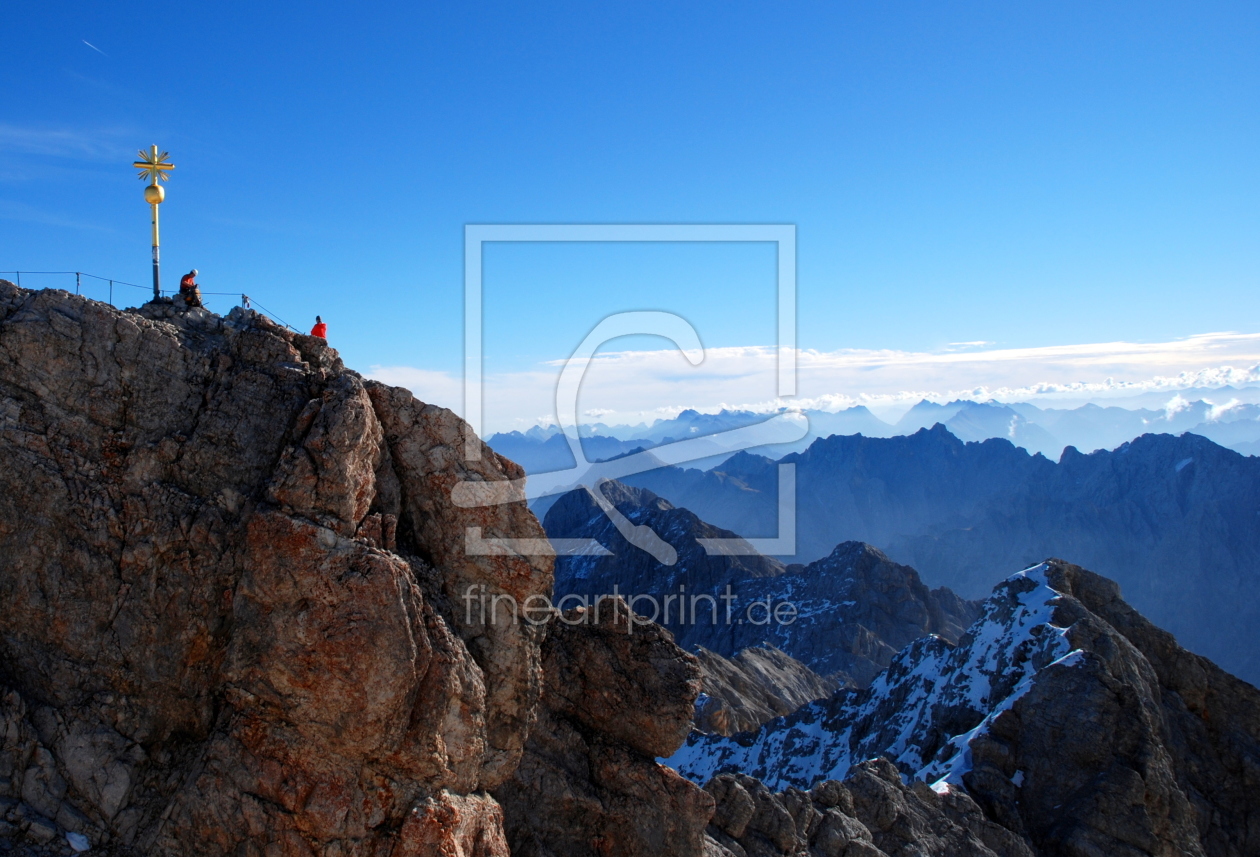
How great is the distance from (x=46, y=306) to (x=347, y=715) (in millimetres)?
11625

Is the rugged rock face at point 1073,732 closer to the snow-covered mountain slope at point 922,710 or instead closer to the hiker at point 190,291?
the snow-covered mountain slope at point 922,710

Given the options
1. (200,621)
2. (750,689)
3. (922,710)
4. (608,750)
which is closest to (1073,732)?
(922,710)

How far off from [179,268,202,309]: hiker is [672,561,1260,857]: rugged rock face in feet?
186

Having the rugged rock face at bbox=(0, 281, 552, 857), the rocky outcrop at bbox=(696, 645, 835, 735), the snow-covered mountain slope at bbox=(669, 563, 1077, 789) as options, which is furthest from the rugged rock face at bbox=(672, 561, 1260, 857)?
the rugged rock face at bbox=(0, 281, 552, 857)

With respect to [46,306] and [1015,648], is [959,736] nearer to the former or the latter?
[1015,648]

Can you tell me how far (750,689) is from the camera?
122 m

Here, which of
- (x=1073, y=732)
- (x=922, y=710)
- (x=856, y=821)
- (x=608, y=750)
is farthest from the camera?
(x=922, y=710)

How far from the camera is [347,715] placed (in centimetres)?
1872

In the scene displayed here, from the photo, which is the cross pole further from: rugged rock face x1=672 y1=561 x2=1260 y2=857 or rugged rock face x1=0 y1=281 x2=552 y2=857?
rugged rock face x1=672 y1=561 x2=1260 y2=857

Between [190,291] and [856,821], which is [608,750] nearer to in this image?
[190,291]

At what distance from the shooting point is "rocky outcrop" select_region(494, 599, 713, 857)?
89.6 feet

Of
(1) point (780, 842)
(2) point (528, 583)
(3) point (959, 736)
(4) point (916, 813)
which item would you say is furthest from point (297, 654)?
(3) point (959, 736)

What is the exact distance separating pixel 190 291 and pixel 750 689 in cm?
11233

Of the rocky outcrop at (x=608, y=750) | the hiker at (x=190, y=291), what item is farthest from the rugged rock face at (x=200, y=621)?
the rocky outcrop at (x=608, y=750)
